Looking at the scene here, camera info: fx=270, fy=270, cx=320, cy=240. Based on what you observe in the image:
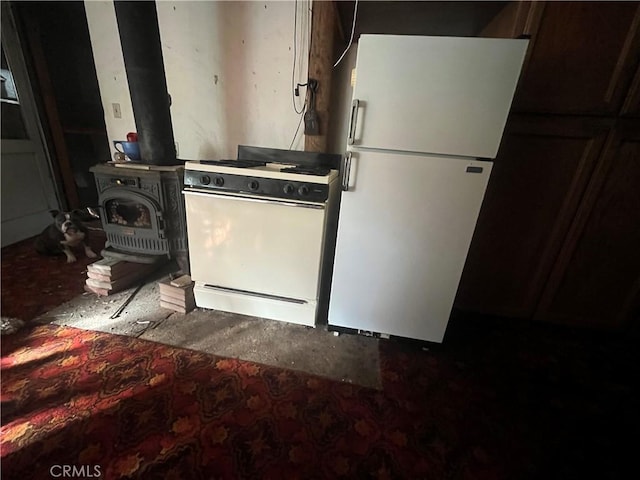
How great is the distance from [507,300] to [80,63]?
13.3 ft

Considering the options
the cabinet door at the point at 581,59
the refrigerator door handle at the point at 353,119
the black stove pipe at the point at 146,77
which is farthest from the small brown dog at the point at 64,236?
the cabinet door at the point at 581,59

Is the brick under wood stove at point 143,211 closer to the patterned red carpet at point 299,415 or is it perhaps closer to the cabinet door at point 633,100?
the patterned red carpet at point 299,415

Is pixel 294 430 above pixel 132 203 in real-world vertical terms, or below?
below

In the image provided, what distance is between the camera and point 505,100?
1.07m

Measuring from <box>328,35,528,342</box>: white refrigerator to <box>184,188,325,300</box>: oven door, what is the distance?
0.17m

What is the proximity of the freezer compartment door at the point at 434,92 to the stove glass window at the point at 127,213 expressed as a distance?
142 cm

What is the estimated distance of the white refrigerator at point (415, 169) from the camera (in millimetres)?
1064

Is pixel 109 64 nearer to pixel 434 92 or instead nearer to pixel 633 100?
pixel 434 92

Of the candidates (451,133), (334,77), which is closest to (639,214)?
(451,133)

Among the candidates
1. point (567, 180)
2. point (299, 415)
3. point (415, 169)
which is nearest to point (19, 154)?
point (299, 415)

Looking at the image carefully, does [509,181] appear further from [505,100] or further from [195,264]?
[195,264]

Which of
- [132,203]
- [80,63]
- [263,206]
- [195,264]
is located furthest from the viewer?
[80,63]
